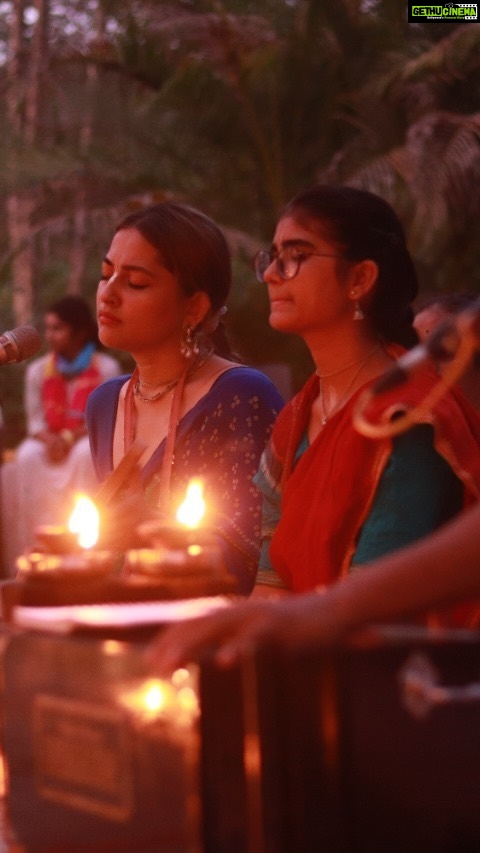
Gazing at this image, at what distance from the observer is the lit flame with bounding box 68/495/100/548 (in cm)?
181

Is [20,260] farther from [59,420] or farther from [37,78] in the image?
[59,420]

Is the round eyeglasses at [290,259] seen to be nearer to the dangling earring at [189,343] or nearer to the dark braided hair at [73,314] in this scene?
the dangling earring at [189,343]

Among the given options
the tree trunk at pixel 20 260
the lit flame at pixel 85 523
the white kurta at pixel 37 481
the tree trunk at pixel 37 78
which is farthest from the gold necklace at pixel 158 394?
the tree trunk at pixel 37 78

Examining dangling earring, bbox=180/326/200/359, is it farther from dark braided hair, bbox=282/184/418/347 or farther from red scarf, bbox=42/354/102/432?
red scarf, bbox=42/354/102/432

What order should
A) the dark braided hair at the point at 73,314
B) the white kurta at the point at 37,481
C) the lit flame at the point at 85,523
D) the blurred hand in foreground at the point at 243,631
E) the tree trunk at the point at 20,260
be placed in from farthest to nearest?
1. the tree trunk at the point at 20,260
2. the white kurta at the point at 37,481
3. the dark braided hair at the point at 73,314
4. the lit flame at the point at 85,523
5. the blurred hand in foreground at the point at 243,631

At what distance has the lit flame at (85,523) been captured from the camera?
1.81 meters

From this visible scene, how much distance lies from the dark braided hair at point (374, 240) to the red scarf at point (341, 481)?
0.77 ft

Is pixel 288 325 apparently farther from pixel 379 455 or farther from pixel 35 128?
pixel 35 128

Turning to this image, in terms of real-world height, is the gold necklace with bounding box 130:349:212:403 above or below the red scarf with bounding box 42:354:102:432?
below

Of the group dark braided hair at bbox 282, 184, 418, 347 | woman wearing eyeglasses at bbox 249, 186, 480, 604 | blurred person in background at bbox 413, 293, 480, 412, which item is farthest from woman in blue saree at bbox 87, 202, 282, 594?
dark braided hair at bbox 282, 184, 418, 347

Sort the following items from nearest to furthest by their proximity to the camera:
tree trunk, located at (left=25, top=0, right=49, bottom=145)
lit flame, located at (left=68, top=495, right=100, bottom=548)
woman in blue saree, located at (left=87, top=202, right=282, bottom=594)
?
1. lit flame, located at (left=68, top=495, right=100, bottom=548)
2. woman in blue saree, located at (left=87, top=202, right=282, bottom=594)
3. tree trunk, located at (left=25, top=0, right=49, bottom=145)

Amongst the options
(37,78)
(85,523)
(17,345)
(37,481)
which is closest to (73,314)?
(37,481)

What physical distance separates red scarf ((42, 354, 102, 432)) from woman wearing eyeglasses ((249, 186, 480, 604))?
5749 millimetres

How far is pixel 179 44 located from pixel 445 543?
11685 mm
